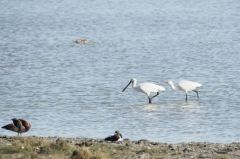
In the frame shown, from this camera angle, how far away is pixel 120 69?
1153 inches

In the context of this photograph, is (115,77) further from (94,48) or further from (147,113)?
(94,48)

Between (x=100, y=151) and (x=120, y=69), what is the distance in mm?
17422

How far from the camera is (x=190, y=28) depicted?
150 ft

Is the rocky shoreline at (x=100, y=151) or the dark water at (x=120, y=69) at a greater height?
the dark water at (x=120, y=69)

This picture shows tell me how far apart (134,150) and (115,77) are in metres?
14.6

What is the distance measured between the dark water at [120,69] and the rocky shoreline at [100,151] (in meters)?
3.54

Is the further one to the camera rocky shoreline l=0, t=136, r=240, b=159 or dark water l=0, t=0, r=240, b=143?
dark water l=0, t=0, r=240, b=143

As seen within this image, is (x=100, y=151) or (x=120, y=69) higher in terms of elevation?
(x=120, y=69)

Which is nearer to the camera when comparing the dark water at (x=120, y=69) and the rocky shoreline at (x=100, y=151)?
the rocky shoreline at (x=100, y=151)

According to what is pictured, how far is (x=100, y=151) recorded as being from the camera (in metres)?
11.9

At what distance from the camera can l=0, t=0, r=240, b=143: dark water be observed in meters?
18.6

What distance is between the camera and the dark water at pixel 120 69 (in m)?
18.6

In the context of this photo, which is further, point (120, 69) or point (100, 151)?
point (120, 69)

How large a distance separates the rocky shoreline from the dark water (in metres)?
3.54
